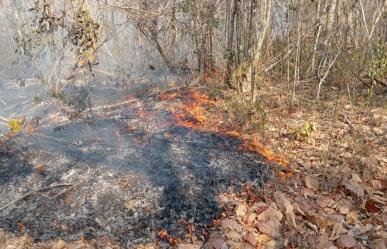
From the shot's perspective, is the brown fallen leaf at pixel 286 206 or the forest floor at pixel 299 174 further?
the brown fallen leaf at pixel 286 206

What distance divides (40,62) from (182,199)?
9.52 m

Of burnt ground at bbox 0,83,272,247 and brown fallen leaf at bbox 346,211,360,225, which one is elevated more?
burnt ground at bbox 0,83,272,247

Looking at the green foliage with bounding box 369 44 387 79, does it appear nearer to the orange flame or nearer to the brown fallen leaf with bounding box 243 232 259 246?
the orange flame

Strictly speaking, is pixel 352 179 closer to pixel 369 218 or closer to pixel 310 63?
pixel 369 218

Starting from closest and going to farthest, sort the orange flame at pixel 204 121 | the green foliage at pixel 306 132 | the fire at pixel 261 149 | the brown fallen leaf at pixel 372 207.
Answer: the brown fallen leaf at pixel 372 207, the fire at pixel 261 149, the orange flame at pixel 204 121, the green foliage at pixel 306 132

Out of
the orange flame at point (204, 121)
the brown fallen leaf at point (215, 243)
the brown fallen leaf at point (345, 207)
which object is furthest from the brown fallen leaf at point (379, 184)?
the brown fallen leaf at point (215, 243)

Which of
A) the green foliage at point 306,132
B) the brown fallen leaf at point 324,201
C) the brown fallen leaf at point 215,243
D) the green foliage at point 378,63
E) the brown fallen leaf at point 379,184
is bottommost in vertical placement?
the brown fallen leaf at point 215,243

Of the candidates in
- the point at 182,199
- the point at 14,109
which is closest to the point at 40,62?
the point at 14,109

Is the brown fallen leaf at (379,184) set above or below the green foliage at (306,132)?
below

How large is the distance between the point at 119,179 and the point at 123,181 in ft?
0.23

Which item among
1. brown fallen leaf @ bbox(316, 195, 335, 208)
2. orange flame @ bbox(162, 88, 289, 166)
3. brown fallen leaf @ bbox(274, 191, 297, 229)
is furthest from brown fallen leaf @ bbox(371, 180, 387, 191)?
brown fallen leaf @ bbox(274, 191, 297, 229)

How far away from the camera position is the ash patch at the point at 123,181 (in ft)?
11.6

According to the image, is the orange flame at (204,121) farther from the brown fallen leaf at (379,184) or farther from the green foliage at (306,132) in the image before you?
the brown fallen leaf at (379,184)

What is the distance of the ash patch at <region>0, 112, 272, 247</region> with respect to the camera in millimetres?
3537
